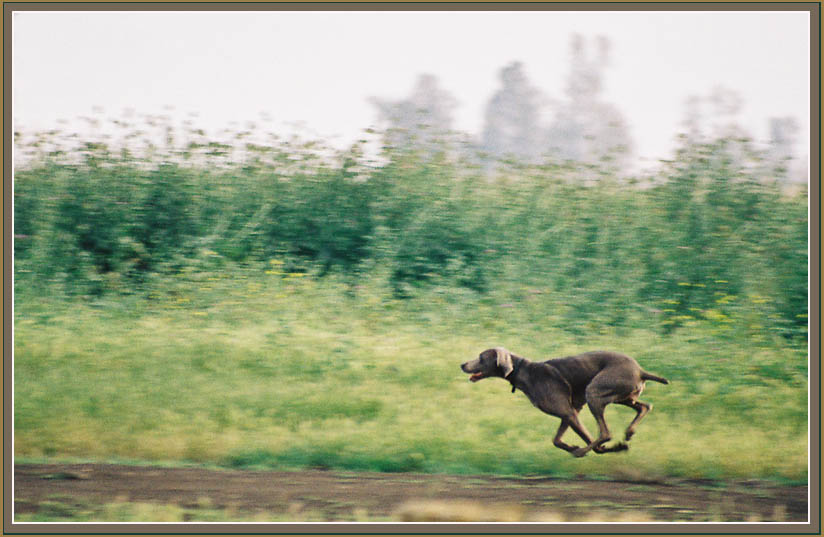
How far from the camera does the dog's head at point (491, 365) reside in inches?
216

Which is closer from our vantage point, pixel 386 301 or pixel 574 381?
pixel 574 381

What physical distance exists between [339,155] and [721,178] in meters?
3.61

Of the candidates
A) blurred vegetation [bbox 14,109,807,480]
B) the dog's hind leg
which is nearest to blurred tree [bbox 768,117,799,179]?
blurred vegetation [bbox 14,109,807,480]

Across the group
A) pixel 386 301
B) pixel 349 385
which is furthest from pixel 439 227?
pixel 349 385

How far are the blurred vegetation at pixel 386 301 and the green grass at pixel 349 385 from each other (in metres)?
0.02

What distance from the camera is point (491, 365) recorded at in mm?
5496

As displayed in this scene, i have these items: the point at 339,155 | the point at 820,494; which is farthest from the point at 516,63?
the point at 820,494

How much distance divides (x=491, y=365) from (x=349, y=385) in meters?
1.94

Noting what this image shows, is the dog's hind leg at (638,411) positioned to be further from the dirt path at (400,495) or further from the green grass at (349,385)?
the green grass at (349,385)

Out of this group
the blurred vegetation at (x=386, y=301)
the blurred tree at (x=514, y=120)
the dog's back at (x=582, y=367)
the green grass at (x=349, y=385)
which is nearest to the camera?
the dog's back at (x=582, y=367)

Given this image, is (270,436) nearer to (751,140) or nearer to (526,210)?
(526,210)

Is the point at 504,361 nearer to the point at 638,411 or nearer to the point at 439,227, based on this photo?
the point at 638,411

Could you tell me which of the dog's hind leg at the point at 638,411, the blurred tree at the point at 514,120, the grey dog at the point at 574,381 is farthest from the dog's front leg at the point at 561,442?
the blurred tree at the point at 514,120

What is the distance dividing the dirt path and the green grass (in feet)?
0.74
